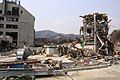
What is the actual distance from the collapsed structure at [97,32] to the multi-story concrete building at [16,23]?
26.3 metres

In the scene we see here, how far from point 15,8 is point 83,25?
2904 cm

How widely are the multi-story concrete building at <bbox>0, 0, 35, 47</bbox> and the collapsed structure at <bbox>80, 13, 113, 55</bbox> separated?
26.3 m

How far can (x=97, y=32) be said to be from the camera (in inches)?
2071

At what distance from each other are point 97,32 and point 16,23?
1299 inches

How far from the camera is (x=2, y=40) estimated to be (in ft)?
228

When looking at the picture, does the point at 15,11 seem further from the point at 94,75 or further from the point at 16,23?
the point at 94,75

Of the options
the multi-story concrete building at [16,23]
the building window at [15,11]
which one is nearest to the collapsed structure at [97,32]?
the multi-story concrete building at [16,23]

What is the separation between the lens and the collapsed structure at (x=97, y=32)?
167 feet

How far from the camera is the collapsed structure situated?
50.8 meters

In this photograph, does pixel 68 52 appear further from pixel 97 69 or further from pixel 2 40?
pixel 2 40

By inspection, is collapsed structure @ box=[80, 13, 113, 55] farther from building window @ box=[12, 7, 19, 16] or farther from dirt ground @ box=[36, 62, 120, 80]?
building window @ box=[12, 7, 19, 16]

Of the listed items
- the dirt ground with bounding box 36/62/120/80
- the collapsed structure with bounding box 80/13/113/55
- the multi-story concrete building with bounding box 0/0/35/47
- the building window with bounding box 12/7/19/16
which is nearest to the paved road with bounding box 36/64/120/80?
the dirt ground with bounding box 36/62/120/80

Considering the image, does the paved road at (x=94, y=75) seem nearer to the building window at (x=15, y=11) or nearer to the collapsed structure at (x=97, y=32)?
the collapsed structure at (x=97, y=32)

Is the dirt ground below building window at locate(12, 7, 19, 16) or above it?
below
